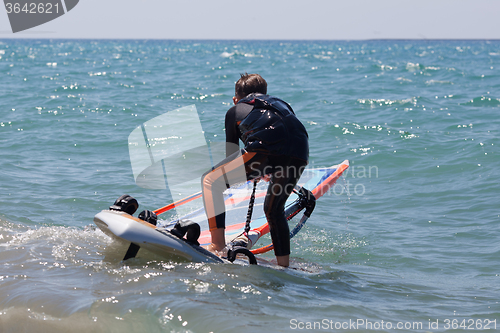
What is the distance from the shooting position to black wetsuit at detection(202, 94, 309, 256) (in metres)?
3.72

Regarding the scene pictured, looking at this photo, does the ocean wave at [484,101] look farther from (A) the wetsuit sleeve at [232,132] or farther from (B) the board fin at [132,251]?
(B) the board fin at [132,251]

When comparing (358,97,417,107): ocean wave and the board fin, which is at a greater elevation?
the board fin

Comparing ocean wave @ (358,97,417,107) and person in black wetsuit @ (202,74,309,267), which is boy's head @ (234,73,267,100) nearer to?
person in black wetsuit @ (202,74,309,267)

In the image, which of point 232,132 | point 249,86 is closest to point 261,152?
point 232,132

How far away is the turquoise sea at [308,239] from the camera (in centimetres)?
319

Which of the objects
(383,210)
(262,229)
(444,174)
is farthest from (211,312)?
(444,174)

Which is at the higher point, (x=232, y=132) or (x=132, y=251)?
(x=232, y=132)

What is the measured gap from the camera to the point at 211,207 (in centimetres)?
387

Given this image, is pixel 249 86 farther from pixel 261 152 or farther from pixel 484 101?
pixel 484 101

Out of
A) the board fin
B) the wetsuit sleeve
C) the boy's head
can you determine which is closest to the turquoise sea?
the board fin

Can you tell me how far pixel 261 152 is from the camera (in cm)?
375

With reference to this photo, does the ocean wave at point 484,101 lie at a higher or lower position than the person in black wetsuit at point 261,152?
lower

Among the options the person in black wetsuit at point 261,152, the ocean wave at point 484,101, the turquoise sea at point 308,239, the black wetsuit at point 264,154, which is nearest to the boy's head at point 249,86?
the person in black wetsuit at point 261,152

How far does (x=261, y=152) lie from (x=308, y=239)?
2359 mm
